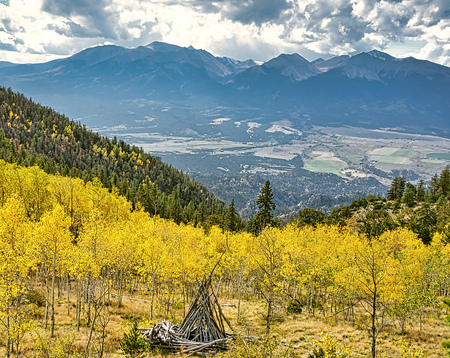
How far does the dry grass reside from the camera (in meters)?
23.4

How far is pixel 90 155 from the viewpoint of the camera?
154 metres

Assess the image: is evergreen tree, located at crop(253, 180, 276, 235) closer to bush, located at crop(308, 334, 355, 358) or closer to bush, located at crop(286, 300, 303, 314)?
bush, located at crop(286, 300, 303, 314)

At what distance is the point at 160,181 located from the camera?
535ft

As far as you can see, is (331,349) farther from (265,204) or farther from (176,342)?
(265,204)

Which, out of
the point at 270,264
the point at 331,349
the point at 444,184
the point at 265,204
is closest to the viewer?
A: the point at 331,349

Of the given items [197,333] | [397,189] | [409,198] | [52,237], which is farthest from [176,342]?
[397,189]

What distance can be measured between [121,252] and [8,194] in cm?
2830

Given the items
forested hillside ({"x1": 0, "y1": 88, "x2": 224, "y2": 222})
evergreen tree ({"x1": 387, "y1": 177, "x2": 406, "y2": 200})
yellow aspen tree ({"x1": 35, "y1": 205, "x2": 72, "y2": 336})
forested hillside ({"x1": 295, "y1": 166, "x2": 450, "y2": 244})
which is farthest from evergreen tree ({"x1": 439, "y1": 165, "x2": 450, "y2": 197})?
yellow aspen tree ({"x1": 35, "y1": 205, "x2": 72, "y2": 336})

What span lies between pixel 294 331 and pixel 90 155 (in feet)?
489

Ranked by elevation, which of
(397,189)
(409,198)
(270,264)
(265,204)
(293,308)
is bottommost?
(293,308)

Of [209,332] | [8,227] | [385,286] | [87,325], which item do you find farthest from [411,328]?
[8,227]

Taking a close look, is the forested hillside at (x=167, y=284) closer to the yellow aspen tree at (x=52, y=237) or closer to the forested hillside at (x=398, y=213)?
the yellow aspen tree at (x=52, y=237)

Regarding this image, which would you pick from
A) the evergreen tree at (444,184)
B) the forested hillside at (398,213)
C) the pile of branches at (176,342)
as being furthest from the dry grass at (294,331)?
the evergreen tree at (444,184)

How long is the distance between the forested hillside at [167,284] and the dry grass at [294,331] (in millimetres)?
141
